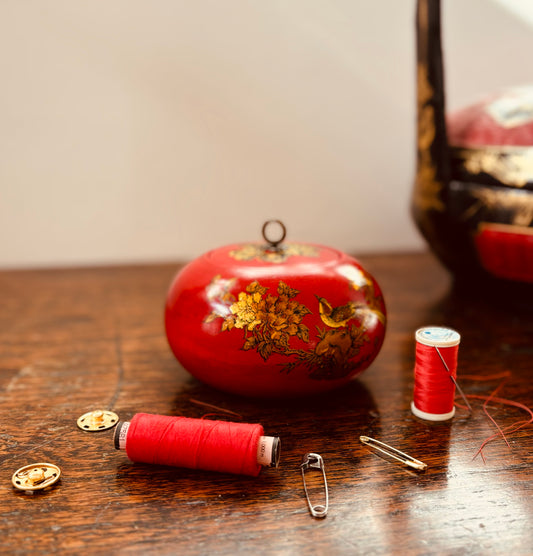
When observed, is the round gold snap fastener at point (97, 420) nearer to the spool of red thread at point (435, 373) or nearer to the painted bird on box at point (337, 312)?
the painted bird on box at point (337, 312)

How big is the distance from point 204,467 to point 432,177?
0.90 metres

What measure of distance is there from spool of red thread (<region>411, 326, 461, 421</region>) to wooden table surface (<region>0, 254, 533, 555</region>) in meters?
0.02

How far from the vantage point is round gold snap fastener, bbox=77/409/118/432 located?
815 millimetres

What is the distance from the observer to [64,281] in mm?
1640

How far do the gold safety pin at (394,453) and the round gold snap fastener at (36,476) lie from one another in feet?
1.37

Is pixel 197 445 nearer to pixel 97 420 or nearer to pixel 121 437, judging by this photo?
pixel 121 437

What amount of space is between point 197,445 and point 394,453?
0.27m

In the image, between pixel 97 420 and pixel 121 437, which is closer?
pixel 121 437

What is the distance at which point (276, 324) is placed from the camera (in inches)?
31.8

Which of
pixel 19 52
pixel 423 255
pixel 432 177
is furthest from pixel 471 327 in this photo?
pixel 19 52

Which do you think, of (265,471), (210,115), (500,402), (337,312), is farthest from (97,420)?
(210,115)

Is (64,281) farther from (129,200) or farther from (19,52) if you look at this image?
(19,52)

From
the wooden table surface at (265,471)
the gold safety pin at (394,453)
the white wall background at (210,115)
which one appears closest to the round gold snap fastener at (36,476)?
the wooden table surface at (265,471)

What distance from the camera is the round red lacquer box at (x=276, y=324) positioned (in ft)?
2.66
